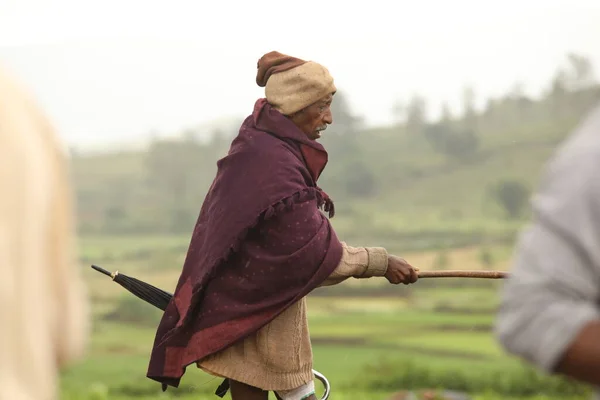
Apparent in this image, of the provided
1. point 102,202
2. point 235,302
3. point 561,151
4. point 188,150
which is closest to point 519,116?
point 188,150

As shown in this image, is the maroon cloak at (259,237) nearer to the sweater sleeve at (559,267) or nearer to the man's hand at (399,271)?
the man's hand at (399,271)

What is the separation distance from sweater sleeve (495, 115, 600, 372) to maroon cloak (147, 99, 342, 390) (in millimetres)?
2264

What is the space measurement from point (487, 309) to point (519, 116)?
11.4 ft

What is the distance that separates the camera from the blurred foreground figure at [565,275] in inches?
79.7

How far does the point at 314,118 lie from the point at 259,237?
475mm

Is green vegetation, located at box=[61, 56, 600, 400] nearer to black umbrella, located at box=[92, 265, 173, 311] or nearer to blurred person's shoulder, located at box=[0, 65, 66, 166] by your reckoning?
black umbrella, located at box=[92, 265, 173, 311]

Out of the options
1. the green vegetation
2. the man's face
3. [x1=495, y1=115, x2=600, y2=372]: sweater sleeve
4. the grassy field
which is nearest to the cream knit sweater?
the man's face

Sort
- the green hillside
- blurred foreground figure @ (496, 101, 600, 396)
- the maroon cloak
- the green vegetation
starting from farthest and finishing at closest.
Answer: the green hillside → the green vegetation → the maroon cloak → blurred foreground figure @ (496, 101, 600, 396)

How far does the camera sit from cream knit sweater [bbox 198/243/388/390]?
441 cm

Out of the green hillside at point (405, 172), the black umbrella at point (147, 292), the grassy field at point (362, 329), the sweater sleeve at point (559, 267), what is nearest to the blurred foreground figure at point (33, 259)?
the sweater sleeve at point (559, 267)

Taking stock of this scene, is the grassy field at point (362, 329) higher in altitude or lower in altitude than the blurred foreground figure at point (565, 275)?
lower

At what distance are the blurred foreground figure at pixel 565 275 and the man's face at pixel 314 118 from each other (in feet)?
7.96

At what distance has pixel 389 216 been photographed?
16766 mm

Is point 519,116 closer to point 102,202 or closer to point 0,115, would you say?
point 102,202
